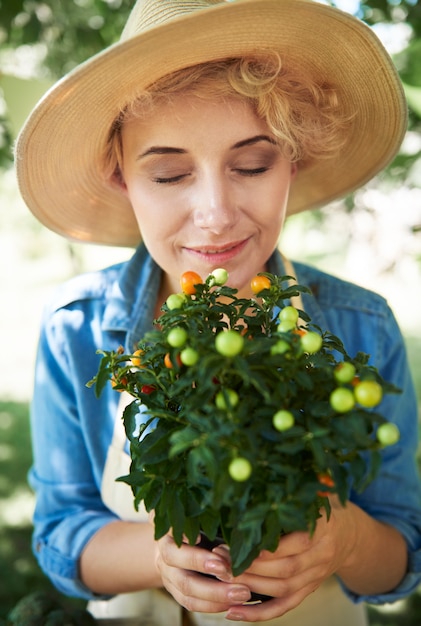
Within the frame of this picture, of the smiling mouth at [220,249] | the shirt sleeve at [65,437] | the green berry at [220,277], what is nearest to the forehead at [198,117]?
the smiling mouth at [220,249]

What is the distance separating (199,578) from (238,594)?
72 mm

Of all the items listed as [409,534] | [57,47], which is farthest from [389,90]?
[57,47]

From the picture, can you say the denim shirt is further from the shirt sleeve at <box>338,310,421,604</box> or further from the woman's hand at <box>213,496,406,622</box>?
the woman's hand at <box>213,496,406,622</box>

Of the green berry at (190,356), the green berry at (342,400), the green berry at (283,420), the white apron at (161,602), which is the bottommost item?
the white apron at (161,602)

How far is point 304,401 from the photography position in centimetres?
81

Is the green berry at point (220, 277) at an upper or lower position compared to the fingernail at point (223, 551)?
upper

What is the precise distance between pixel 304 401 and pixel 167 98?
0.68 metres

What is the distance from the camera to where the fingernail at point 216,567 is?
0.97m

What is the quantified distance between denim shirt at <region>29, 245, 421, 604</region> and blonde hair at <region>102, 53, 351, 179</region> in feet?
1.22

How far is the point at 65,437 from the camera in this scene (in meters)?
1.59

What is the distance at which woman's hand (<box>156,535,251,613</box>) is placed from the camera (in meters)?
0.98

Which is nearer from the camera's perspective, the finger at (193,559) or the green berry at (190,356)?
the green berry at (190,356)

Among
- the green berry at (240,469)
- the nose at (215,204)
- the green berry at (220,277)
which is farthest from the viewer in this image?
the nose at (215,204)

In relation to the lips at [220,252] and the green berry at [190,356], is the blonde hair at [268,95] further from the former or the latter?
the green berry at [190,356]
